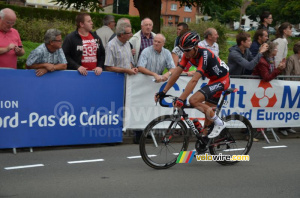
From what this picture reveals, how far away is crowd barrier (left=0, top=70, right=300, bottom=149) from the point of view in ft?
23.5

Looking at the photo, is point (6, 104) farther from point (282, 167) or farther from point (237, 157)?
point (282, 167)

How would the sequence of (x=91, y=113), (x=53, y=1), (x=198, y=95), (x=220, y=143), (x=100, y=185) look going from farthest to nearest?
(x=53, y=1)
(x=91, y=113)
(x=220, y=143)
(x=198, y=95)
(x=100, y=185)

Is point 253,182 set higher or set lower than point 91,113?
lower

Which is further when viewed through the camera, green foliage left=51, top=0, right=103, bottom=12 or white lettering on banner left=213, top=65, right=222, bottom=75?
green foliage left=51, top=0, right=103, bottom=12

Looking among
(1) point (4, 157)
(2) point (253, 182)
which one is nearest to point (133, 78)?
(1) point (4, 157)

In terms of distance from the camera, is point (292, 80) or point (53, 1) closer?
point (292, 80)

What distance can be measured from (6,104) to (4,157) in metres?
0.82

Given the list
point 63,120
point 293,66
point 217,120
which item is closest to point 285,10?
point 293,66

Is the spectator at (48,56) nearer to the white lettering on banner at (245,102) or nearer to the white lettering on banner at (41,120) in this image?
the white lettering on banner at (41,120)

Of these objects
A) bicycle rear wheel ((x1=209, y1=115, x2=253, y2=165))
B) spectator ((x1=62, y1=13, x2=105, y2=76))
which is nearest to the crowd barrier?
spectator ((x1=62, y1=13, x2=105, y2=76))

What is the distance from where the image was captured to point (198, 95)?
6391 mm

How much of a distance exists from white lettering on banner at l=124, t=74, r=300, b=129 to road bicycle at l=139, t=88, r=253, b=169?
1.66m

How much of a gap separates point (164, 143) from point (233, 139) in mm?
1148

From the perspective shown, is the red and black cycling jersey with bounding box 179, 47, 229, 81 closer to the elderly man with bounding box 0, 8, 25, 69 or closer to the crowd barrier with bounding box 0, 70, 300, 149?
the crowd barrier with bounding box 0, 70, 300, 149
